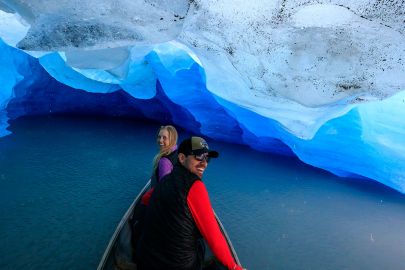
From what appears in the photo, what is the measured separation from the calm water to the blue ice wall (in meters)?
0.33

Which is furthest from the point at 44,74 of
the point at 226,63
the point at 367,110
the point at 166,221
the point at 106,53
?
the point at 166,221

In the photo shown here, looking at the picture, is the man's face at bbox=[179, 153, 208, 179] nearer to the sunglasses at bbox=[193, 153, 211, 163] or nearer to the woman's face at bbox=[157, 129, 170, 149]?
the sunglasses at bbox=[193, 153, 211, 163]

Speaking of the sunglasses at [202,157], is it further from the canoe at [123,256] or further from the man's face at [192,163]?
the canoe at [123,256]

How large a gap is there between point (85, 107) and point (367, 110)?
520 centimetres

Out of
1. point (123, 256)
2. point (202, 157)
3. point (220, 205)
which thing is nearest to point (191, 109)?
point (220, 205)

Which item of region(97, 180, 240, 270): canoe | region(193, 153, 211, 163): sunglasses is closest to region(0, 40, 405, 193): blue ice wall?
region(97, 180, 240, 270): canoe

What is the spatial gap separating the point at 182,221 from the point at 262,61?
6.67ft

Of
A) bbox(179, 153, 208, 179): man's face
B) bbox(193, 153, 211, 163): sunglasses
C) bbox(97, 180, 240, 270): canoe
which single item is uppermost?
bbox(193, 153, 211, 163): sunglasses

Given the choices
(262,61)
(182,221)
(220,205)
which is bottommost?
(220,205)

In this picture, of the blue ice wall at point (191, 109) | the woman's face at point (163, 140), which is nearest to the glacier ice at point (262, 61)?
the blue ice wall at point (191, 109)

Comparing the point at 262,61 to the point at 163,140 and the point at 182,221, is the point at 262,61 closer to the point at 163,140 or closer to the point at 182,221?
the point at 163,140

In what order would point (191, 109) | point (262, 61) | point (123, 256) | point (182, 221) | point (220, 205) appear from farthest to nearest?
1. point (191, 109)
2. point (220, 205)
3. point (262, 61)
4. point (123, 256)
5. point (182, 221)

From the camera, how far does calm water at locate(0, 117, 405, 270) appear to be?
9.15ft

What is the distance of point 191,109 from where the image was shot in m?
5.77
